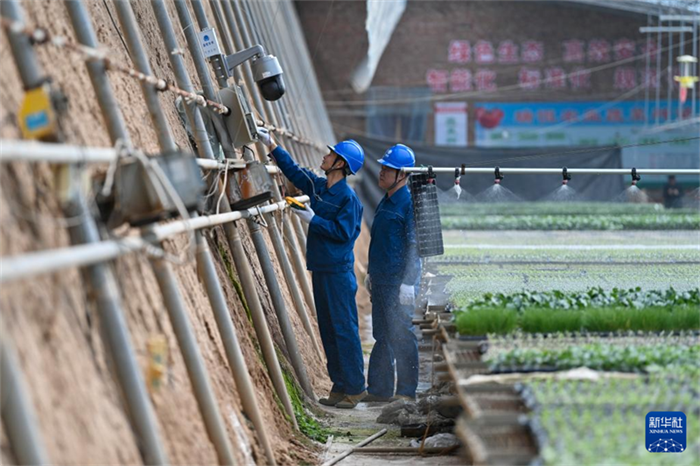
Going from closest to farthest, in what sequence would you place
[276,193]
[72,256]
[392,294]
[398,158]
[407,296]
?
1. [72,256]
2. [407,296]
3. [392,294]
4. [398,158]
5. [276,193]

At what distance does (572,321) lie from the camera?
21.2 ft

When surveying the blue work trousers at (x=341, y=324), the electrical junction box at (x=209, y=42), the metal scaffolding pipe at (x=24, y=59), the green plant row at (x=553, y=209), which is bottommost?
the green plant row at (x=553, y=209)

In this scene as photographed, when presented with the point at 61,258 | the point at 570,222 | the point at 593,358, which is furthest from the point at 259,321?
the point at 570,222

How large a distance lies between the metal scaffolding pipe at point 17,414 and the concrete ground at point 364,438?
3.76 meters

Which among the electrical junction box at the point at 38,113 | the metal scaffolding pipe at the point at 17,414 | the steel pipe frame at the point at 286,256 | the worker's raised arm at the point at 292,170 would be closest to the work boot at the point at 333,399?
the steel pipe frame at the point at 286,256

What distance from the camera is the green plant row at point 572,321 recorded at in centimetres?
642

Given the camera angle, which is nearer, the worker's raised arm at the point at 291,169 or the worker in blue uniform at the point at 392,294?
the worker's raised arm at the point at 291,169

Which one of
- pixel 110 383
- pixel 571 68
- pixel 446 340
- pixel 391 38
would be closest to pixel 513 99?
pixel 571 68

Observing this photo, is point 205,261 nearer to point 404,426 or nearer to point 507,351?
point 507,351

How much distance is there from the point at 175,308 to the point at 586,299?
3.24 meters

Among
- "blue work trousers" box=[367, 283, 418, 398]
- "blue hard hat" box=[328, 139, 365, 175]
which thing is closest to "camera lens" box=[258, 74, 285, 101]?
"blue hard hat" box=[328, 139, 365, 175]

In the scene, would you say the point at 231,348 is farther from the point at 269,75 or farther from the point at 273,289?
the point at 269,75

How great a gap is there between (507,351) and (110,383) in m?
2.28

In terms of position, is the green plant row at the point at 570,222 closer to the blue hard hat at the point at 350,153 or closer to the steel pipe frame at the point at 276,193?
the steel pipe frame at the point at 276,193
